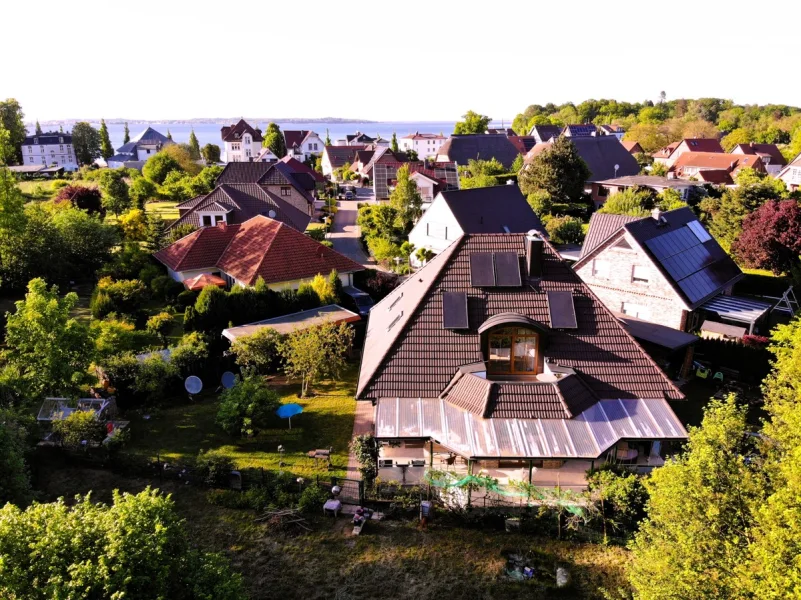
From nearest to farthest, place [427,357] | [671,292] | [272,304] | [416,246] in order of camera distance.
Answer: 1. [427,357]
2. [671,292]
3. [272,304]
4. [416,246]

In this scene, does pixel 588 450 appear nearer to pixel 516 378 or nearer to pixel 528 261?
pixel 516 378

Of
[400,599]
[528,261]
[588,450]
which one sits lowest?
[400,599]

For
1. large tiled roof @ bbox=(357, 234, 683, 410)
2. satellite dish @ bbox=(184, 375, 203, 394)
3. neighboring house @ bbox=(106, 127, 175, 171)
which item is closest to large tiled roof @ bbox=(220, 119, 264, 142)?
neighboring house @ bbox=(106, 127, 175, 171)

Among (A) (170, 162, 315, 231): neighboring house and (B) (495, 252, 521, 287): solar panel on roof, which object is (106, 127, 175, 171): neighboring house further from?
(B) (495, 252, 521, 287): solar panel on roof

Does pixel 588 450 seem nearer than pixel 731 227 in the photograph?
Yes

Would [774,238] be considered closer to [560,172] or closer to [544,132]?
[560,172]

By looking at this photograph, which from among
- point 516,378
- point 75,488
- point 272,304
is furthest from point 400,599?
point 272,304

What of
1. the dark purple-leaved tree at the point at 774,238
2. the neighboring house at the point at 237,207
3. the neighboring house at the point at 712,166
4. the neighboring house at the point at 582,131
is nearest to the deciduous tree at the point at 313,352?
the neighboring house at the point at 237,207
